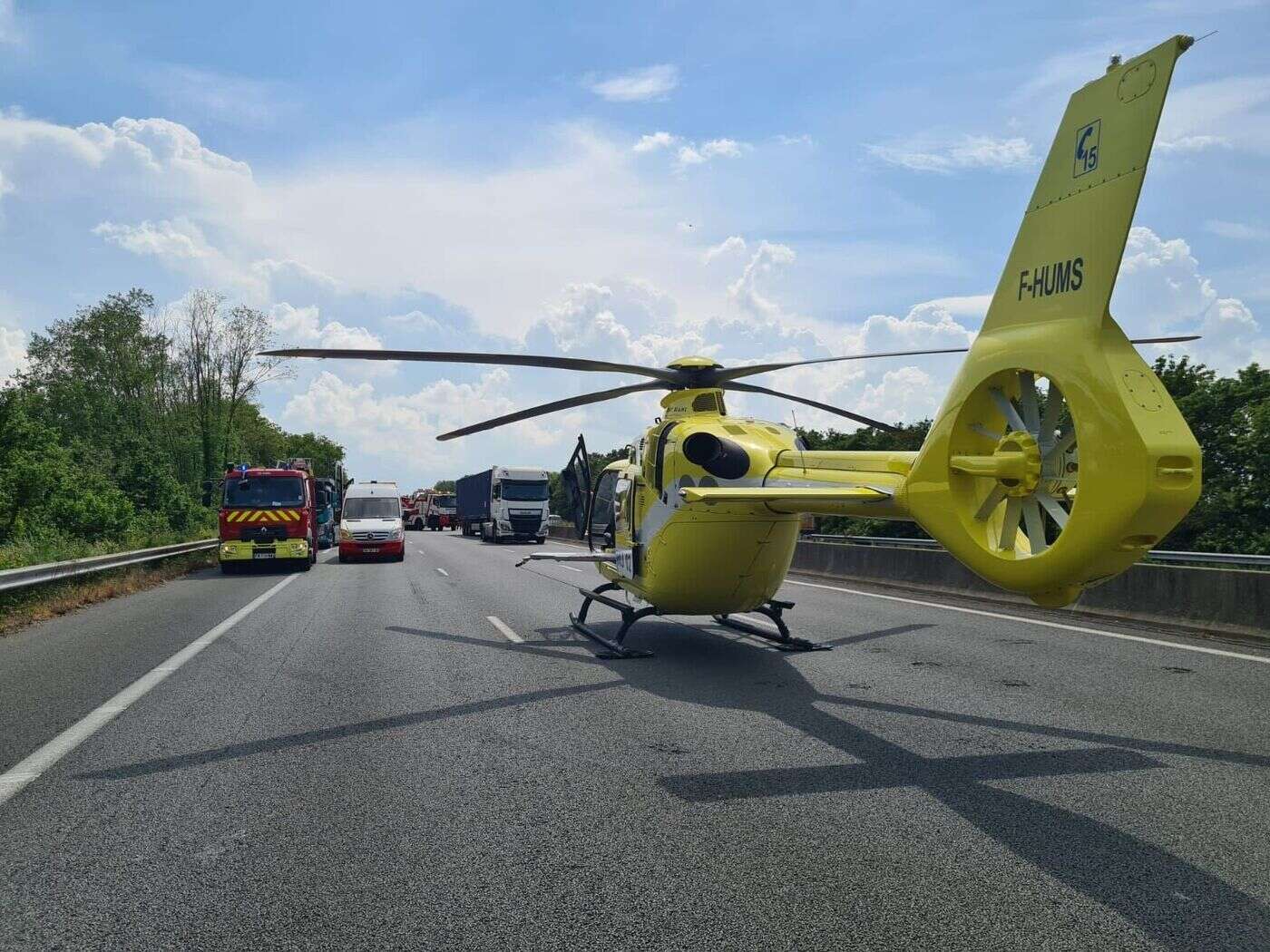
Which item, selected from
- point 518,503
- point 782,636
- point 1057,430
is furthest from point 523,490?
point 1057,430

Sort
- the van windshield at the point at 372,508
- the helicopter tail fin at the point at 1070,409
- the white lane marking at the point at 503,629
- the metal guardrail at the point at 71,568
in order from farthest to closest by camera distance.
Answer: the van windshield at the point at 372,508 → the metal guardrail at the point at 71,568 → the white lane marking at the point at 503,629 → the helicopter tail fin at the point at 1070,409

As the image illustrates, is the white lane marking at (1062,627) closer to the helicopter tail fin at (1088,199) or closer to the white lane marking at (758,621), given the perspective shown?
the white lane marking at (758,621)

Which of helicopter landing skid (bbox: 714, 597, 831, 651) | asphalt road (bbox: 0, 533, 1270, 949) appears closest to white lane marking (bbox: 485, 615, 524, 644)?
asphalt road (bbox: 0, 533, 1270, 949)

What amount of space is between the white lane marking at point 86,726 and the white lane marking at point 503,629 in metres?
3.27

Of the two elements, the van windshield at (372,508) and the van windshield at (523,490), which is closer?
the van windshield at (372,508)

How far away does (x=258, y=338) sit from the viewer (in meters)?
54.4

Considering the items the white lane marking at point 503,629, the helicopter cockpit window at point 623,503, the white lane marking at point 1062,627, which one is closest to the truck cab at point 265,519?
the white lane marking at point 503,629

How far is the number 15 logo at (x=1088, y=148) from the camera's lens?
499cm

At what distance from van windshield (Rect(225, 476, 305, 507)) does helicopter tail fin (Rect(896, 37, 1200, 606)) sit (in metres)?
20.7

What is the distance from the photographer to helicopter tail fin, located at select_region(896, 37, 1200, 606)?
439 cm

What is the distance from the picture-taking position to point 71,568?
14781 millimetres

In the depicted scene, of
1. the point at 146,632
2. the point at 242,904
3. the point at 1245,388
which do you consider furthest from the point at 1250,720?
the point at 1245,388

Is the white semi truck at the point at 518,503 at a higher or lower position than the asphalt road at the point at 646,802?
higher

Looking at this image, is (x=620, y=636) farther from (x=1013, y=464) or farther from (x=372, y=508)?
(x=372, y=508)
